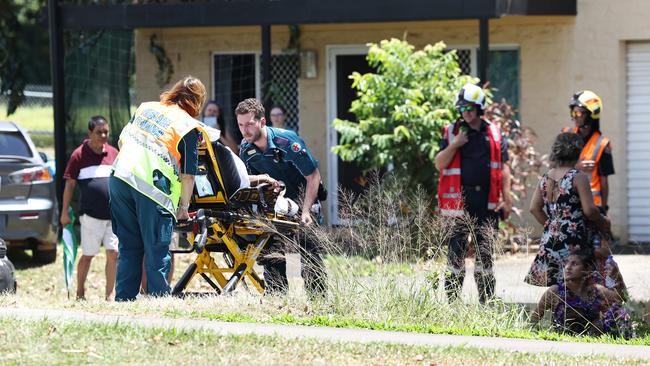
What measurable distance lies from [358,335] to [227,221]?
5.23 ft

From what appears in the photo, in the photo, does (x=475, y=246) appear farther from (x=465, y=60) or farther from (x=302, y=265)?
(x=465, y=60)

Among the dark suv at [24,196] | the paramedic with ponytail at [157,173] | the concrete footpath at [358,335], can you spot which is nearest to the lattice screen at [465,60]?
the dark suv at [24,196]

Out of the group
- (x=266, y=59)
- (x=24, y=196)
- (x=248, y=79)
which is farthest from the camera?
(x=248, y=79)

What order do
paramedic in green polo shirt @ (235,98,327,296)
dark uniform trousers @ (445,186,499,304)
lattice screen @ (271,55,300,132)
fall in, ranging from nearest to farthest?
dark uniform trousers @ (445,186,499,304) < paramedic in green polo shirt @ (235,98,327,296) < lattice screen @ (271,55,300,132)

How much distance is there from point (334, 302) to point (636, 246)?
6725 mm

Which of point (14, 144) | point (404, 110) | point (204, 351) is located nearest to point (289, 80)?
point (404, 110)

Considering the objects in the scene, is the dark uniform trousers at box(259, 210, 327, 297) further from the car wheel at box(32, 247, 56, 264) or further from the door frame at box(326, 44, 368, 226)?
the door frame at box(326, 44, 368, 226)

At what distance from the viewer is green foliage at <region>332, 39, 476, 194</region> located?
1367 cm

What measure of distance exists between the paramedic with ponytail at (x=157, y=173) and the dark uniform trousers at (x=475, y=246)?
2.02m

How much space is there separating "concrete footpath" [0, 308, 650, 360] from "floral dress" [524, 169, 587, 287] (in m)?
1.06

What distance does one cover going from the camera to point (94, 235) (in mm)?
11195

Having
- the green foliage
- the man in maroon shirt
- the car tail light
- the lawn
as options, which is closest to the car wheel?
the car tail light

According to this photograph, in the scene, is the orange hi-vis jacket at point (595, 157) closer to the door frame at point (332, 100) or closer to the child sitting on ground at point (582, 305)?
the child sitting on ground at point (582, 305)

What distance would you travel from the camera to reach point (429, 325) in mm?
8477
